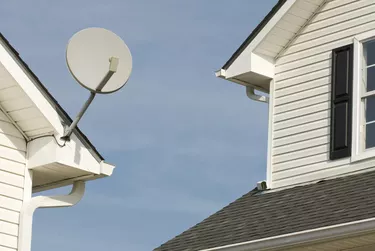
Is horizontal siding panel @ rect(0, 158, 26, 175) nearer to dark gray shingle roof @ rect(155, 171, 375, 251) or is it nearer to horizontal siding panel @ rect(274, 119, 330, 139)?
dark gray shingle roof @ rect(155, 171, 375, 251)

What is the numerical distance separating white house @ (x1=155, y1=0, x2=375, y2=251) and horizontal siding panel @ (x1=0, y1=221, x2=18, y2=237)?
173cm

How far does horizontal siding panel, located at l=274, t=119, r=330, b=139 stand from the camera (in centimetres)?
1512

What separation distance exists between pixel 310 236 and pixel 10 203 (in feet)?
12.0

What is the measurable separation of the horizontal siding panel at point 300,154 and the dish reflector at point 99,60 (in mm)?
2268

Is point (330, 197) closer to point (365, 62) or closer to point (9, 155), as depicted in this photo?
point (365, 62)

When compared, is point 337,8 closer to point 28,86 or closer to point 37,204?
point 28,86

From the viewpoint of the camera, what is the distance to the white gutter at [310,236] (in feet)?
40.9

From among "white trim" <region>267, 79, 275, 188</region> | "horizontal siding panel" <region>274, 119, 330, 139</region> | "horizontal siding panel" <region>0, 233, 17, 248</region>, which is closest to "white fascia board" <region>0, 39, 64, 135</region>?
"horizontal siding panel" <region>0, 233, 17, 248</region>

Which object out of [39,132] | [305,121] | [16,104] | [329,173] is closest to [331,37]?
[305,121]

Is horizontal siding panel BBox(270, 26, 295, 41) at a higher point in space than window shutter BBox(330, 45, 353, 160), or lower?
higher

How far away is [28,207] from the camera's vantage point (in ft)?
47.8

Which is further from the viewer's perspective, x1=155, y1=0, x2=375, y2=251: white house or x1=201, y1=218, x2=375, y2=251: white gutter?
x1=155, y1=0, x2=375, y2=251: white house

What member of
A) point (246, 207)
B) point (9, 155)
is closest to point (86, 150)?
point (9, 155)

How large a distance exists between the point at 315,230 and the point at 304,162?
2.37 meters
